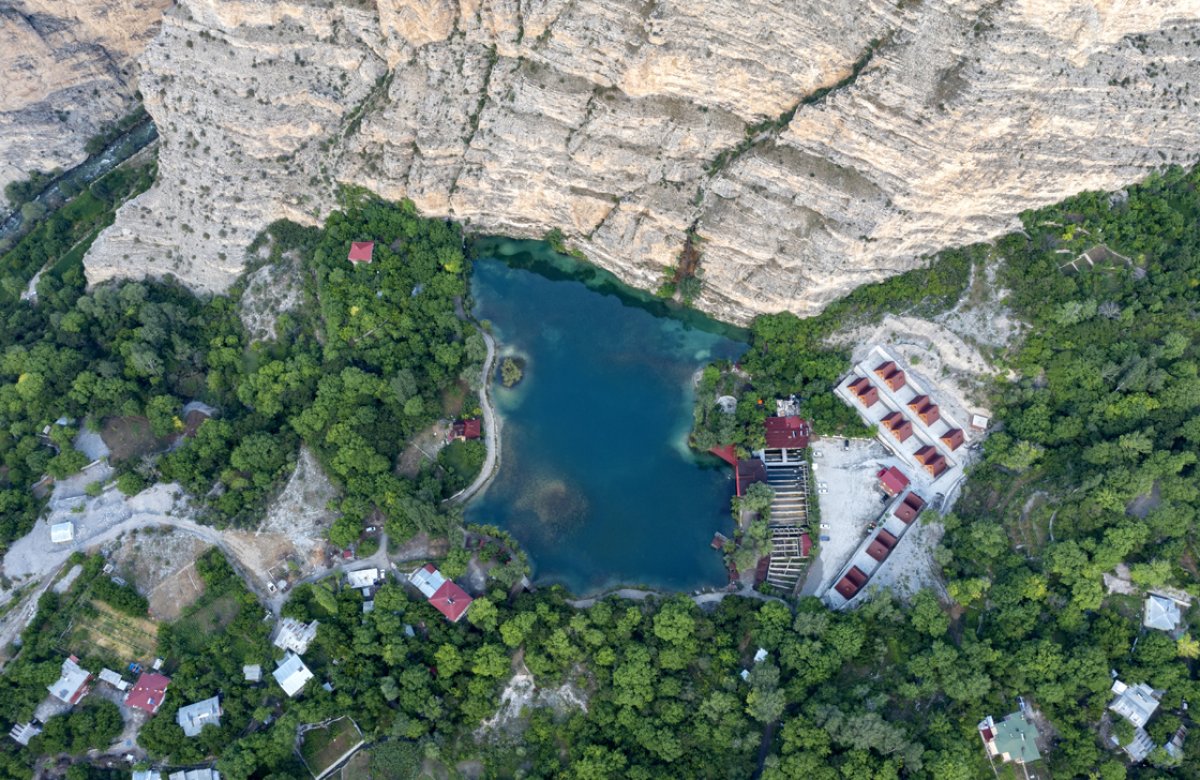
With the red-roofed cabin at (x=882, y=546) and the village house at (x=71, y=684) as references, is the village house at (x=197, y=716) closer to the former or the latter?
the village house at (x=71, y=684)

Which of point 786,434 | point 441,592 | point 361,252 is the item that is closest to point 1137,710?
point 786,434

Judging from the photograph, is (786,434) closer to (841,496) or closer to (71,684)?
(841,496)

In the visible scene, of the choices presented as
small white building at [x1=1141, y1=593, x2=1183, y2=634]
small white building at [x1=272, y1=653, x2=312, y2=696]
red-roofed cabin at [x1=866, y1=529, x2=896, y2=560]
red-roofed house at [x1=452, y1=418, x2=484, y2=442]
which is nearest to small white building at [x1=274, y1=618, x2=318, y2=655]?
small white building at [x1=272, y1=653, x2=312, y2=696]

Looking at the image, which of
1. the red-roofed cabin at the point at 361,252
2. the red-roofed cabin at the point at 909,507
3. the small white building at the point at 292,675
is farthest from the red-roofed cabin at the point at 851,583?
the red-roofed cabin at the point at 361,252

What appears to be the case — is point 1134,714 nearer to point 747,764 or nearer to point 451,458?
point 747,764

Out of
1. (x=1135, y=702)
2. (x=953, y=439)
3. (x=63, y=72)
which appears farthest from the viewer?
(x=63, y=72)
